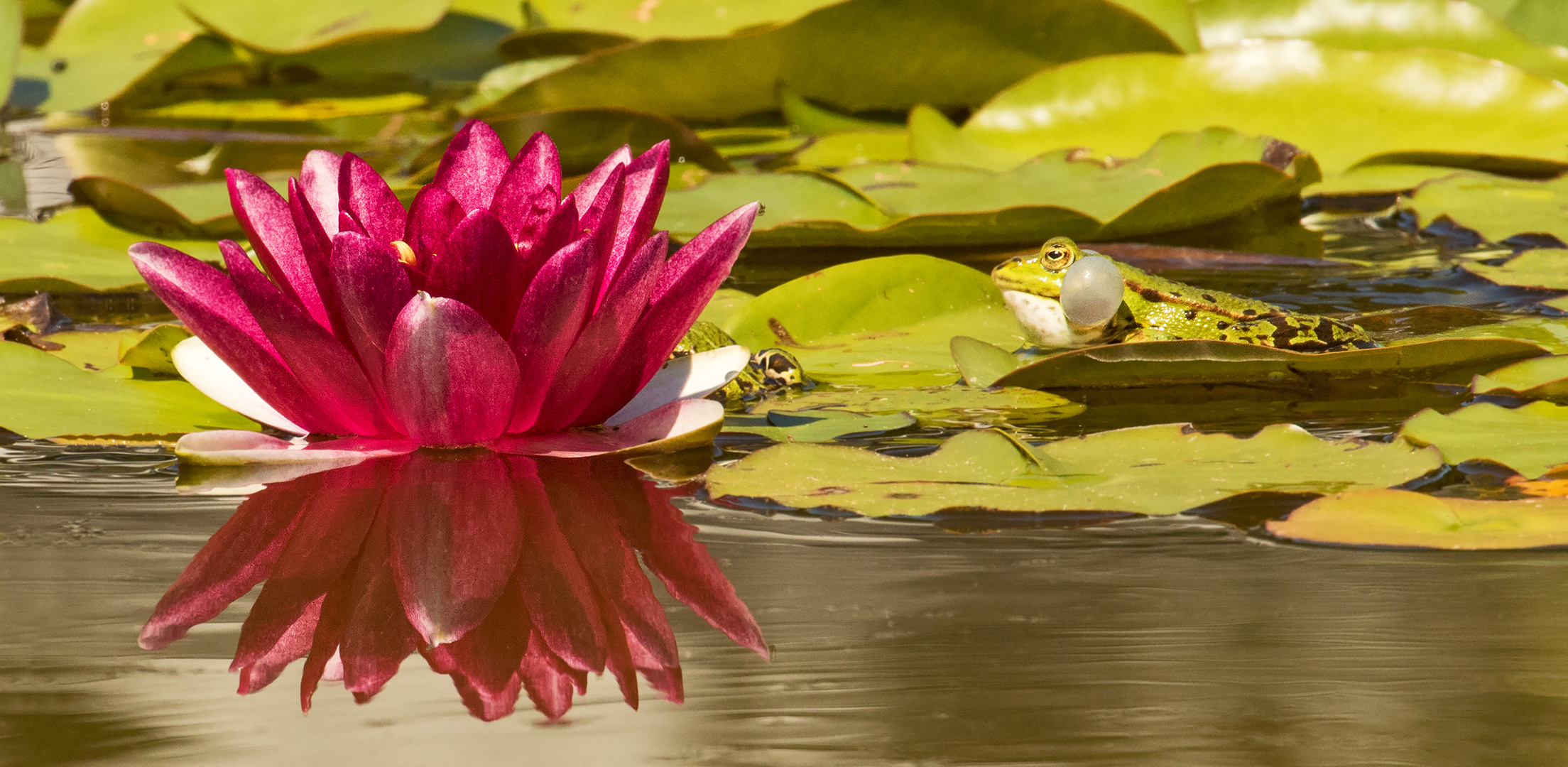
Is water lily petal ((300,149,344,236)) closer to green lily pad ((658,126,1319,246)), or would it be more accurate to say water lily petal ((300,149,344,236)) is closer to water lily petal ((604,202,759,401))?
water lily petal ((604,202,759,401))

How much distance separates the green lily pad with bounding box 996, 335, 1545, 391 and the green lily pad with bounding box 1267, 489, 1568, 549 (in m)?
0.43

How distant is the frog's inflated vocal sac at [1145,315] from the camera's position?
6.92 ft

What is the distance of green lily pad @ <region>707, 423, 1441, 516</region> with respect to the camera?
1.39 meters

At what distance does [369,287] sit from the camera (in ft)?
4.65

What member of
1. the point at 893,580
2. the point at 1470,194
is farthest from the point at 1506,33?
the point at 893,580

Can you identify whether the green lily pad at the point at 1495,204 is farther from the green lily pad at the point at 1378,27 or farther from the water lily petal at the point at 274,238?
the water lily petal at the point at 274,238

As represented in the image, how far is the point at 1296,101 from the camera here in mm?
3662

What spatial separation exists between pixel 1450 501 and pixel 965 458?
476 mm

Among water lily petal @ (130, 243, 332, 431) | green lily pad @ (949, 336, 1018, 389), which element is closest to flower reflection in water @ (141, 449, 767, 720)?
water lily petal @ (130, 243, 332, 431)

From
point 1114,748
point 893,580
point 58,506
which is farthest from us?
point 58,506

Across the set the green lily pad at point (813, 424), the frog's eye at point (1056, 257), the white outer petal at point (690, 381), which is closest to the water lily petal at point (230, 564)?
the white outer petal at point (690, 381)

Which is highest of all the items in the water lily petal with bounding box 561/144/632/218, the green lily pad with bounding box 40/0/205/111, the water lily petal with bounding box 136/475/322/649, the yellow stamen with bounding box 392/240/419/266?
the green lily pad with bounding box 40/0/205/111

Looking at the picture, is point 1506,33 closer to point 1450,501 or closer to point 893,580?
point 1450,501

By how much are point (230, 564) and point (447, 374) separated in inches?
12.2
